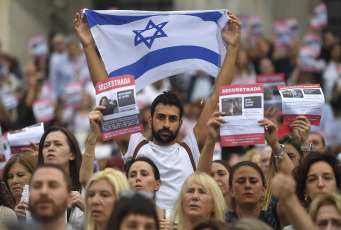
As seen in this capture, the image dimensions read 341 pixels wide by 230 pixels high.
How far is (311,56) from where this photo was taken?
16.1 metres

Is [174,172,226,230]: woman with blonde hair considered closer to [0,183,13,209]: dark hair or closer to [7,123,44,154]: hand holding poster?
[0,183,13,209]: dark hair

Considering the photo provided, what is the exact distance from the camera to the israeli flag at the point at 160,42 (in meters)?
10.1

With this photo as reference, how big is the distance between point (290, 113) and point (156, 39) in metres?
1.88

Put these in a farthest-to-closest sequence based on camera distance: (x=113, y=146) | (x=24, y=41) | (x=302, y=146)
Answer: (x=24, y=41) < (x=113, y=146) < (x=302, y=146)

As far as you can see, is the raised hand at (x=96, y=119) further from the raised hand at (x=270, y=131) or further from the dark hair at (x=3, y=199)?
the raised hand at (x=270, y=131)

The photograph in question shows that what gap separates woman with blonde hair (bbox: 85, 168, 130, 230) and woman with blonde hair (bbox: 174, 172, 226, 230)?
0.77 meters

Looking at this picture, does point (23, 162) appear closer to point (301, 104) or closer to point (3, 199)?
point (3, 199)

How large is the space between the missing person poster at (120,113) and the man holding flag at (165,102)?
0.39m

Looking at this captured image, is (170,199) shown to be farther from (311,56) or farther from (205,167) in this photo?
(311,56)

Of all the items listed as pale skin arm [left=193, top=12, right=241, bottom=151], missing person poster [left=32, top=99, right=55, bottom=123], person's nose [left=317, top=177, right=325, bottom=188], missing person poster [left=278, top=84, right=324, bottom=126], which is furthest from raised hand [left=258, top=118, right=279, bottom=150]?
missing person poster [left=32, top=99, right=55, bottom=123]

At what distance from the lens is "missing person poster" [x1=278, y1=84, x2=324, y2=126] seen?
908cm

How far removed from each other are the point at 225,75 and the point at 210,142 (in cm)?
123

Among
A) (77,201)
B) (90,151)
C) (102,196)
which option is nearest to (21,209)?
(77,201)

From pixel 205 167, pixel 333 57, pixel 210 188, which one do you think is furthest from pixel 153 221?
pixel 333 57
